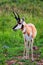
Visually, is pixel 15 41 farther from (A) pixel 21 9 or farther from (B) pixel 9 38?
(A) pixel 21 9

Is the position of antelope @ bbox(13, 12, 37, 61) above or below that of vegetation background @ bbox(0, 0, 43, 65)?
above

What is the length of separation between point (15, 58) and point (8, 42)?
1629mm

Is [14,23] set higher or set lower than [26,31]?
lower

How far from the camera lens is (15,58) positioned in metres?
9.52

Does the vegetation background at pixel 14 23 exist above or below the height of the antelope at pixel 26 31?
below

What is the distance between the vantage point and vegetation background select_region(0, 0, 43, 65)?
398 inches

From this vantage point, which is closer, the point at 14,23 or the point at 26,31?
the point at 26,31

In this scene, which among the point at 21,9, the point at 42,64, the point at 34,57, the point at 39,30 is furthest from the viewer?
the point at 21,9

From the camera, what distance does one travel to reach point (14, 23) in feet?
42.0

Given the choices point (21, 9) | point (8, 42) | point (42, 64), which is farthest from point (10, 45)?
point (21, 9)

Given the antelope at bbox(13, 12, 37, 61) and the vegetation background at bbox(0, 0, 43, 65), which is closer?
the antelope at bbox(13, 12, 37, 61)

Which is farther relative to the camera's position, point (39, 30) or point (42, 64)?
point (39, 30)

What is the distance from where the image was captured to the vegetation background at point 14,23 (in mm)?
10109

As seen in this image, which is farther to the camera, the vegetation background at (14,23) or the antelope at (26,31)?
the vegetation background at (14,23)
